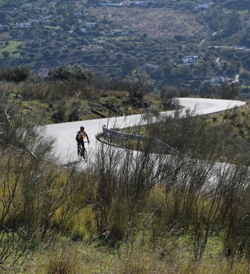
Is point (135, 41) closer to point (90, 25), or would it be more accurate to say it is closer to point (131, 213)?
point (90, 25)

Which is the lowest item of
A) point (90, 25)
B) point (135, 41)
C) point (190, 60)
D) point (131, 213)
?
point (131, 213)

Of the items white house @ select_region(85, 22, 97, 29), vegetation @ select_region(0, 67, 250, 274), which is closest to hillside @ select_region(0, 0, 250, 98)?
white house @ select_region(85, 22, 97, 29)

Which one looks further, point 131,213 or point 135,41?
point 135,41

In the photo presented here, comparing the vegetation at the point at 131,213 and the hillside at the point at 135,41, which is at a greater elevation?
the hillside at the point at 135,41

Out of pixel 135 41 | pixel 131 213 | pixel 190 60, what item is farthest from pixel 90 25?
pixel 131 213

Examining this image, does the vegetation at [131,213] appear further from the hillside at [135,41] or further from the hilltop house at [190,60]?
the hilltop house at [190,60]

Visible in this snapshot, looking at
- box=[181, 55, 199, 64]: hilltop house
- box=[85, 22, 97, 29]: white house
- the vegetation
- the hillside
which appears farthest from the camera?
box=[85, 22, 97, 29]: white house

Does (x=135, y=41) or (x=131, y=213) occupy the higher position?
(x=135, y=41)

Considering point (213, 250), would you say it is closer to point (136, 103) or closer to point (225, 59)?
point (136, 103)

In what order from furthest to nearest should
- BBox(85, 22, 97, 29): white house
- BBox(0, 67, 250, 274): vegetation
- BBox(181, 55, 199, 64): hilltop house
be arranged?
BBox(85, 22, 97, 29): white house
BBox(181, 55, 199, 64): hilltop house
BBox(0, 67, 250, 274): vegetation

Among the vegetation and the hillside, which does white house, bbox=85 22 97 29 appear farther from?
the vegetation

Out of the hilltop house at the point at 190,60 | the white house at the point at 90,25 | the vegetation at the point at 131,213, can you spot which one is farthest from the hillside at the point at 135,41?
the vegetation at the point at 131,213

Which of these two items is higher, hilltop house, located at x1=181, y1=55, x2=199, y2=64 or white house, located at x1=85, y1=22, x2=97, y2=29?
white house, located at x1=85, y1=22, x2=97, y2=29

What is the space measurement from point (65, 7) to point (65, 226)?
196687mm
